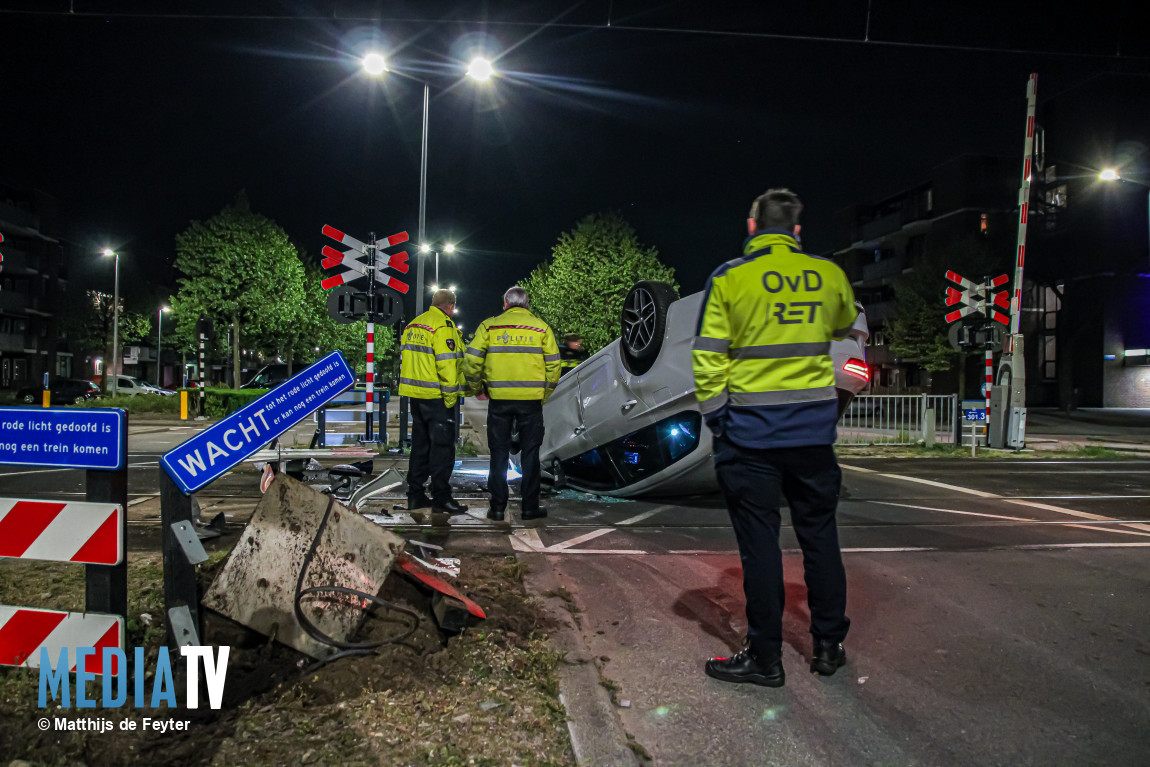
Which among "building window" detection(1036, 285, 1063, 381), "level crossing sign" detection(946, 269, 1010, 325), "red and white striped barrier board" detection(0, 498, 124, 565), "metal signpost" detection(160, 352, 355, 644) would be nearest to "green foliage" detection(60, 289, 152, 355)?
"level crossing sign" detection(946, 269, 1010, 325)

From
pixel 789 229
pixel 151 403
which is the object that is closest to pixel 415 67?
pixel 789 229

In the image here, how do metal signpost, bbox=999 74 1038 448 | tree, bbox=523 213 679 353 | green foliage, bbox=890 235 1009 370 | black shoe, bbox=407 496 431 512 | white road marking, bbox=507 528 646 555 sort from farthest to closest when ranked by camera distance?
green foliage, bbox=890 235 1009 370, tree, bbox=523 213 679 353, metal signpost, bbox=999 74 1038 448, black shoe, bbox=407 496 431 512, white road marking, bbox=507 528 646 555

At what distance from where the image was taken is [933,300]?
117 feet

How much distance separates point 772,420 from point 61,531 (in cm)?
269

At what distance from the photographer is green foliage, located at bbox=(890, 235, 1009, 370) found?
35.2 m

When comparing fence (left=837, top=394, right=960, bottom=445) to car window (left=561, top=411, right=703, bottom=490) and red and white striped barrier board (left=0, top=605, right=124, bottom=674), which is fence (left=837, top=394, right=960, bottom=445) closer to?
car window (left=561, top=411, right=703, bottom=490)

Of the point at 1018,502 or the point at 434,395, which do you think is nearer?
the point at 434,395

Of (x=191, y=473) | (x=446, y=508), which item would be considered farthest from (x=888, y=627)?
(x=446, y=508)

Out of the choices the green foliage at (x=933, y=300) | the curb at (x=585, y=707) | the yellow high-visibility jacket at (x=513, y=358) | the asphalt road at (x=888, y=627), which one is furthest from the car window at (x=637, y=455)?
the green foliage at (x=933, y=300)

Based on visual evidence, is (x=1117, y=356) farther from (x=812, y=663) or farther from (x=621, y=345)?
(x=812, y=663)

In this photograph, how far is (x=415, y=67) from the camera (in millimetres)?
12539

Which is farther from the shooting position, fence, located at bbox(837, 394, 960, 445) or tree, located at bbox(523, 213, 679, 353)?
tree, located at bbox(523, 213, 679, 353)

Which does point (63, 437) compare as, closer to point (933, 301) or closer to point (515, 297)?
point (515, 297)

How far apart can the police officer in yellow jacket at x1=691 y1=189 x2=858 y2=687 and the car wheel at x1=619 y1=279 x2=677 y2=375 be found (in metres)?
2.75
